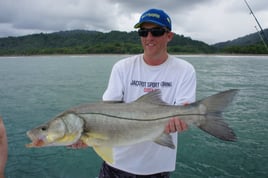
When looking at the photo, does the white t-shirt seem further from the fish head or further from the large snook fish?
the fish head

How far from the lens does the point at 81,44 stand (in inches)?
4286

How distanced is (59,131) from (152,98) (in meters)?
1.04

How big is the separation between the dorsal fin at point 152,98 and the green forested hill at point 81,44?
82.8 m

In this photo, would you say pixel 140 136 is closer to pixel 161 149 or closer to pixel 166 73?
pixel 161 149

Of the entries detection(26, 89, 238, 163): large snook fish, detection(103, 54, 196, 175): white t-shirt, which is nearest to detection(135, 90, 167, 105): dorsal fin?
detection(26, 89, 238, 163): large snook fish

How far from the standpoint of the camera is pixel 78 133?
278 cm

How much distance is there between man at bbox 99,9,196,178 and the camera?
10.2 feet

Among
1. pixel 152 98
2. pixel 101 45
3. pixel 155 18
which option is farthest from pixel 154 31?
pixel 101 45

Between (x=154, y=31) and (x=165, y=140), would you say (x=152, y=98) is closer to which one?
(x=165, y=140)

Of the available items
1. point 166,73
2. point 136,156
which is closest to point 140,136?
point 136,156

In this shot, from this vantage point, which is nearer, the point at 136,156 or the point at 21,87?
the point at 136,156

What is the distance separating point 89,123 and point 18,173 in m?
5.51

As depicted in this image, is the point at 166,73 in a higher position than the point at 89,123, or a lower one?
higher

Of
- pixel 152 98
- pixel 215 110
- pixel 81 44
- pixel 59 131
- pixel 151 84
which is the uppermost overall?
pixel 81 44
